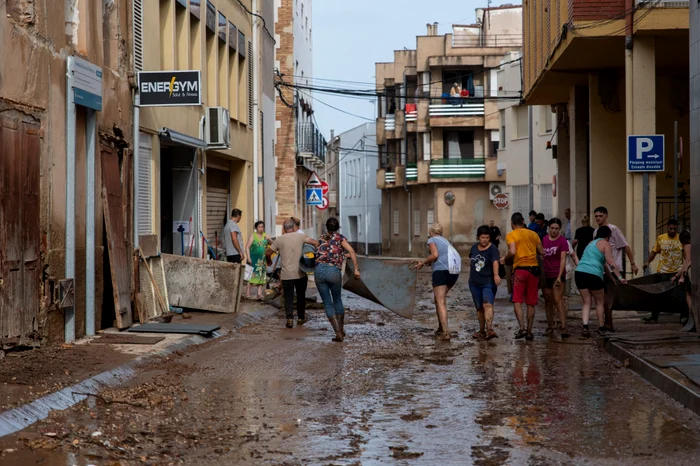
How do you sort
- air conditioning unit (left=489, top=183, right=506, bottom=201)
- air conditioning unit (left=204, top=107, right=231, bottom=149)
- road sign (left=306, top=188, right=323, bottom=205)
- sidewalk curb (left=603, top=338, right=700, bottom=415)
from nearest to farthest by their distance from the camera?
sidewalk curb (left=603, top=338, right=700, bottom=415) < air conditioning unit (left=204, top=107, right=231, bottom=149) < road sign (left=306, top=188, right=323, bottom=205) < air conditioning unit (left=489, top=183, right=506, bottom=201)

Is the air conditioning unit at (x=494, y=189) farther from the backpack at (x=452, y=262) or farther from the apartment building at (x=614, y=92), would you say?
the backpack at (x=452, y=262)

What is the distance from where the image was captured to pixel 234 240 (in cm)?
2147

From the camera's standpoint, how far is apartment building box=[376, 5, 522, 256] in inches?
2372

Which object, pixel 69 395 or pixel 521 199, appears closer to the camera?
pixel 69 395

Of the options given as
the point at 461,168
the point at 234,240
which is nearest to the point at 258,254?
the point at 234,240

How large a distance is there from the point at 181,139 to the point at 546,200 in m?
24.5

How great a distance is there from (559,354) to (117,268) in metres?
6.03

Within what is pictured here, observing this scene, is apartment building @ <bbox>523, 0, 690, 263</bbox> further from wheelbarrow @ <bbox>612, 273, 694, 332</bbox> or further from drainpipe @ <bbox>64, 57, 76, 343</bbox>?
drainpipe @ <bbox>64, 57, 76, 343</bbox>

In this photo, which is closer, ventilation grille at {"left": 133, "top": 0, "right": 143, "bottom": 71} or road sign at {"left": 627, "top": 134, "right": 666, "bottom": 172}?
ventilation grille at {"left": 133, "top": 0, "right": 143, "bottom": 71}

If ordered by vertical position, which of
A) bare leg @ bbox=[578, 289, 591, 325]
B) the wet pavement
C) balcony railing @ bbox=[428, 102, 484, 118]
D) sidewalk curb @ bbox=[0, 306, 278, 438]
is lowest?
the wet pavement

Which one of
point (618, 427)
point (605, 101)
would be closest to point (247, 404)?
point (618, 427)

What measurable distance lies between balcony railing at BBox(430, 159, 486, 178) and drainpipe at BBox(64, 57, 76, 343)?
48.2 meters

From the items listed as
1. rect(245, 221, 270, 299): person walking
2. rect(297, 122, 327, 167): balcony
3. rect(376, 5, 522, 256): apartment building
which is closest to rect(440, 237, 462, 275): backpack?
rect(245, 221, 270, 299): person walking

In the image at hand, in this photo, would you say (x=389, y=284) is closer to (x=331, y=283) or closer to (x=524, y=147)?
(x=331, y=283)
